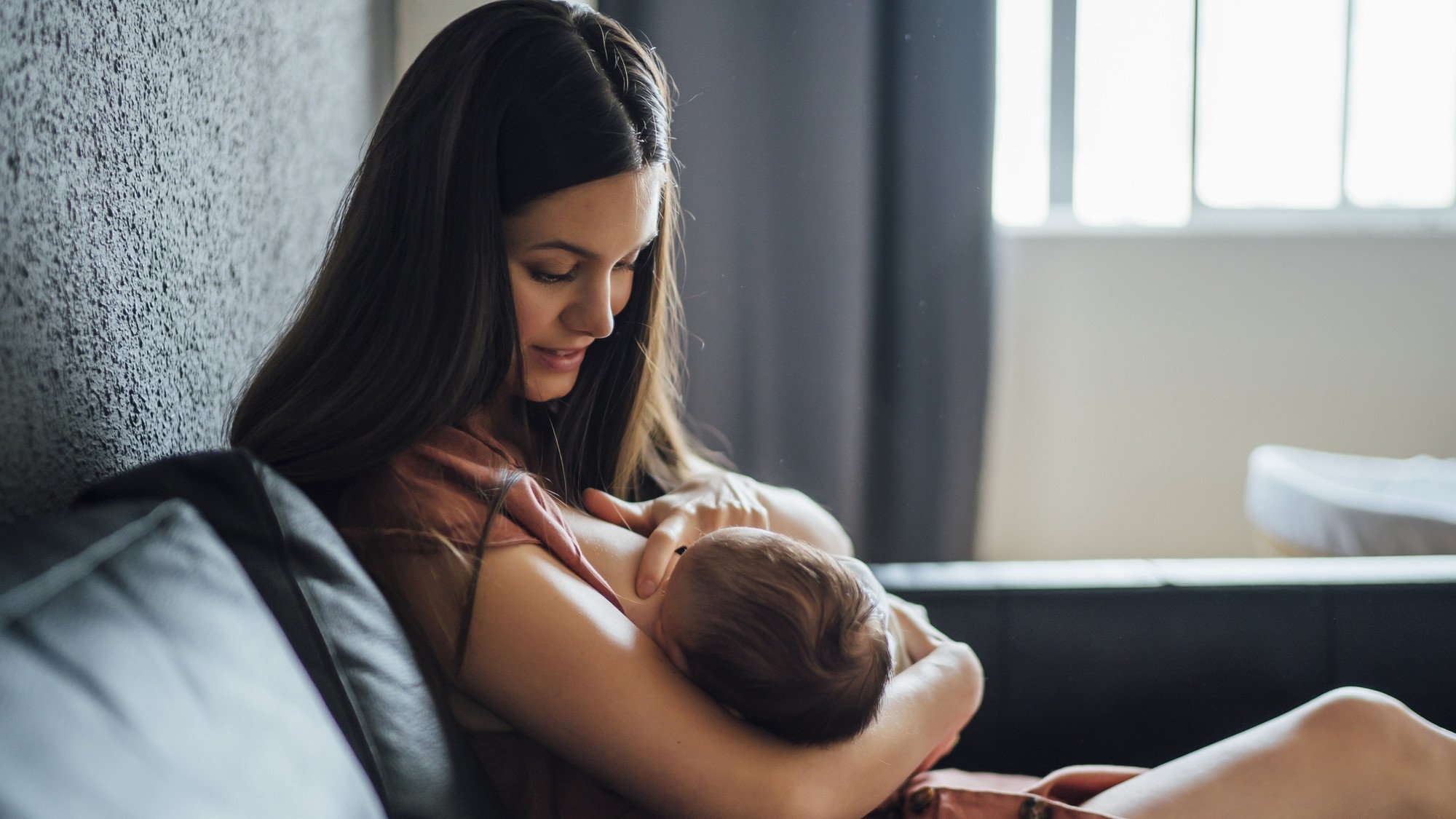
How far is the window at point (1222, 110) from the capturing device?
2.67 metres

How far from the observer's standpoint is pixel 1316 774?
980 mm

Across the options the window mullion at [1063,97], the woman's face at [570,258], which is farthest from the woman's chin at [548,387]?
the window mullion at [1063,97]

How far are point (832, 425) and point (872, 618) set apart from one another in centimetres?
148

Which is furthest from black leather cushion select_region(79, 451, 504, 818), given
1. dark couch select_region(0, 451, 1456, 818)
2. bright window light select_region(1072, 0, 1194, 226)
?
bright window light select_region(1072, 0, 1194, 226)

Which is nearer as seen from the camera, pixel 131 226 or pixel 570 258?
pixel 131 226

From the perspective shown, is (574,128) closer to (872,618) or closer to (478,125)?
(478,125)

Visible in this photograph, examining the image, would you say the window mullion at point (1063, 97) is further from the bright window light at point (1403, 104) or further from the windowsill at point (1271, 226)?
the bright window light at point (1403, 104)

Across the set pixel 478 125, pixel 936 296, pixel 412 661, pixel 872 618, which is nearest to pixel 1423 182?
pixel 936 296

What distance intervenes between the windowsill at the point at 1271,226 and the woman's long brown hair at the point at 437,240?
188 cm

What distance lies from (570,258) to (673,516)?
31 cm

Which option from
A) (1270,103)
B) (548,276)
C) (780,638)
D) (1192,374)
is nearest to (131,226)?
(548,276)

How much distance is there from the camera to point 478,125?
0.90m

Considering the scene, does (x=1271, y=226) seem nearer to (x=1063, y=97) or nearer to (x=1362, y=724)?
(x=1063, y=97)

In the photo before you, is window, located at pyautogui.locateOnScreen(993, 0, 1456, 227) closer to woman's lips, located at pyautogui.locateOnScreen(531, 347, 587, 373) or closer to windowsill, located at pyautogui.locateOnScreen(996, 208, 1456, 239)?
windowsill, located at pyautogui.locateOnScreen(996, 208, 1456, 239)
